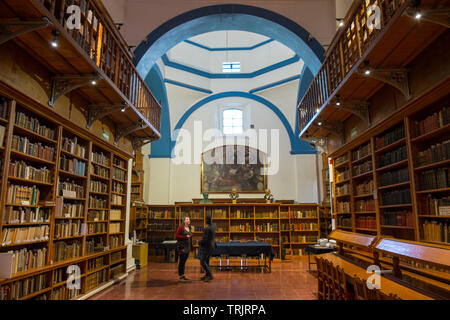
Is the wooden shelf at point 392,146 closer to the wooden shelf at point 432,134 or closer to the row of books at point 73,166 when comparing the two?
the wooden shelf at point 432,134

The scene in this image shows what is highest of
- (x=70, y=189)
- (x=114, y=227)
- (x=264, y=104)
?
(x=264, y=104)

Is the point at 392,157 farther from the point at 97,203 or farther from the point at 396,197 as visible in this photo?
the point at 97,203

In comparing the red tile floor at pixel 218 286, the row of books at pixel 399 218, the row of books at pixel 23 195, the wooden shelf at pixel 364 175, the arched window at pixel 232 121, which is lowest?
the red tile floor at pixel 218 286

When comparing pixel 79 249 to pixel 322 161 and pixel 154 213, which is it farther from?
pixel 322 161

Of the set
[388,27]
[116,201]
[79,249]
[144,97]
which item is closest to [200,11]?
[144,97]

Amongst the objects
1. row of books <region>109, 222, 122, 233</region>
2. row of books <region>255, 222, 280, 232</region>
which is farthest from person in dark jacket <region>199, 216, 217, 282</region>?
row of books <region>255, 222, 280, 232</region>

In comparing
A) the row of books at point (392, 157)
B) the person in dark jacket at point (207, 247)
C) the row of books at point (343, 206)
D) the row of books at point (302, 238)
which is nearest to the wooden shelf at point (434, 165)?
the row of books at point (392, 157)

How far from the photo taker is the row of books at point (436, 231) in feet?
13.5

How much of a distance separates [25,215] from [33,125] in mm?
1306

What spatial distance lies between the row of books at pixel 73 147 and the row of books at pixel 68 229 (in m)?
1.26

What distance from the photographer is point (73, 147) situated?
5.70 metres

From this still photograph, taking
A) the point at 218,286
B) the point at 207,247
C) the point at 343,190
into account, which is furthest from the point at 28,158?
the point at 343,190

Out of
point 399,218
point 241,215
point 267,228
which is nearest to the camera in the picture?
point 399,218

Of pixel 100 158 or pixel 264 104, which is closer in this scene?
pixel 100 158
